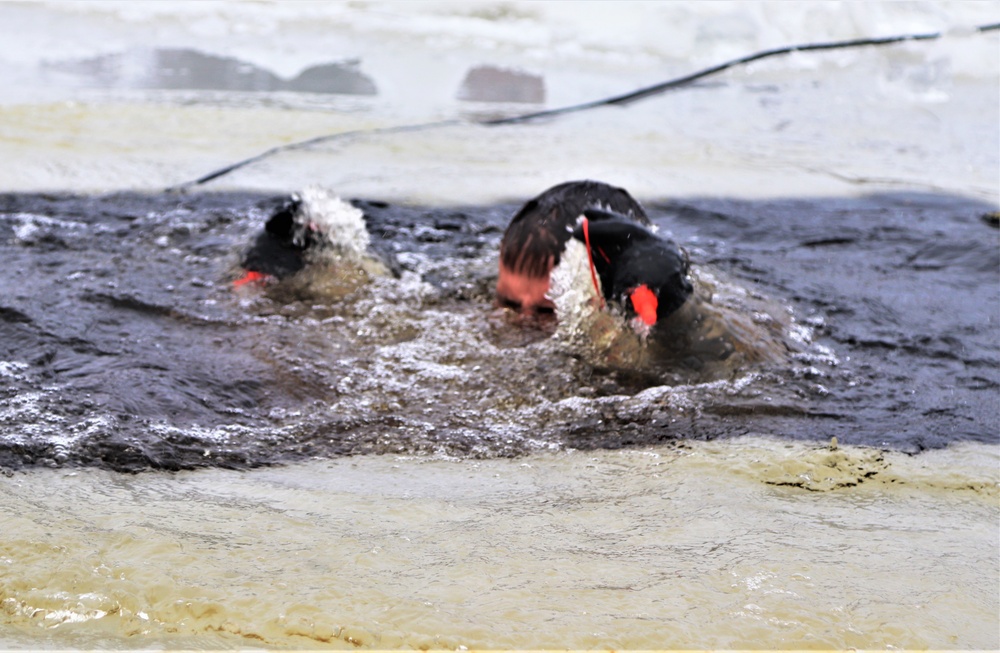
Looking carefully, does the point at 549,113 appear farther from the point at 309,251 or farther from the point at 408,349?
the point at 408,349

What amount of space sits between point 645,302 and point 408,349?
0.76 metres

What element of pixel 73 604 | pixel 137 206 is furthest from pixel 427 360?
pixel 137 206

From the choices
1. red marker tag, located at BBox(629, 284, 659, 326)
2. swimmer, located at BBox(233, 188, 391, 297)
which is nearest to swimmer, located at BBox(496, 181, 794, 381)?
red marker tag, located at BBox(629, 284, 659, 326)

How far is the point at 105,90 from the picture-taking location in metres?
6.55

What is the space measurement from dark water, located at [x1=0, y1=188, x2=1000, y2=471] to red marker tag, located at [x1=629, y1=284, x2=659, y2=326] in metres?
0.19

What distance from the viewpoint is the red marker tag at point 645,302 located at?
288cm

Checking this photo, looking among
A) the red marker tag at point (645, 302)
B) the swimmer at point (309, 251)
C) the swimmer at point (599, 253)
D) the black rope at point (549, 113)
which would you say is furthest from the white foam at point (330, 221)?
the black rope at point (549, 113)

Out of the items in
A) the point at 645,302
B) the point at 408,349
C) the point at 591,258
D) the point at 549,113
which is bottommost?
the point at 408,349

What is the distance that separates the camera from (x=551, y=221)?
3.29m

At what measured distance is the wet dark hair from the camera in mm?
3270

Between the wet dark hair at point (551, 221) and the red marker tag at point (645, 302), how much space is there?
41 cm

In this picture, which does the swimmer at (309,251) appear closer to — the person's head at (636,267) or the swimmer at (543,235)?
the swimmer at (543,235)

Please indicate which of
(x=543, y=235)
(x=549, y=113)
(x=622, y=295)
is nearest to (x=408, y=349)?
(x=543, y=235)

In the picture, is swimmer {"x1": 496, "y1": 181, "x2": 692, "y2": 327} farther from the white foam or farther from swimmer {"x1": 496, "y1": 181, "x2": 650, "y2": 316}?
the white foam
